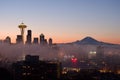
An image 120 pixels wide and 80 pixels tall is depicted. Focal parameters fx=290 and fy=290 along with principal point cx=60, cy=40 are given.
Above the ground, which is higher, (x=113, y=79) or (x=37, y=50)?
(x=37, y=50)

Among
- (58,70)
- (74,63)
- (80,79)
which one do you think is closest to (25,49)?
(74,63)

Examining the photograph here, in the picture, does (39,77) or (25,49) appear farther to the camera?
(25,49)

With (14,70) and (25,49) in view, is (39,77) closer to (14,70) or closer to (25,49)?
(14,70)

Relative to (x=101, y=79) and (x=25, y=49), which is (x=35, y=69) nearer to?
(x=101, y=79)

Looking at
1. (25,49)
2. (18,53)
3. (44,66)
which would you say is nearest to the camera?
(44,66)

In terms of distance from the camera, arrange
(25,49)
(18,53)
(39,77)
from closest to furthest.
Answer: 1. (39,77)
2. (18,53)
3. (25,49)

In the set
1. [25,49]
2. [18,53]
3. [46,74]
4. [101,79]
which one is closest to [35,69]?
[46,74]
